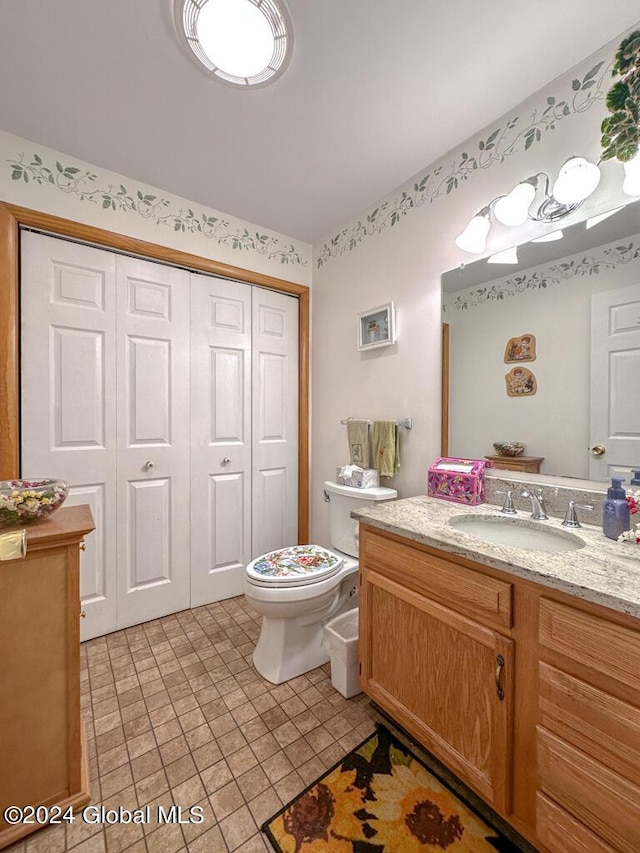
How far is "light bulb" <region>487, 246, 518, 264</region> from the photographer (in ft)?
4.59

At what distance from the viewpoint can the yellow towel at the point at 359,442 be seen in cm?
197

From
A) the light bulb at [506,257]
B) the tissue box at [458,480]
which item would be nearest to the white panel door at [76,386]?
the tissue box at [458,480]

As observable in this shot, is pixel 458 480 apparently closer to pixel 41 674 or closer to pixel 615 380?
pixel 615 380

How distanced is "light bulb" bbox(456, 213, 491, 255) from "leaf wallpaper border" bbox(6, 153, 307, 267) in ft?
4.15

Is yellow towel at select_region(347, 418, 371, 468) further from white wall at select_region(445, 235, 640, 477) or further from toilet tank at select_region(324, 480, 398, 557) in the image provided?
white wall at select_region(445, 235, 640, 477)

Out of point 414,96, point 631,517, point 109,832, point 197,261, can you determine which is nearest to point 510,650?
point 631,517

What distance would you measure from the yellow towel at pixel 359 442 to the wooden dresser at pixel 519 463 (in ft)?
2.15

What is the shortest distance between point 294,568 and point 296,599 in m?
0.14

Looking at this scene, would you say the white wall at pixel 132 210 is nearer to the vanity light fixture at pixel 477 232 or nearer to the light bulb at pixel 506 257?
the vanity light fixture at pixel 477 232

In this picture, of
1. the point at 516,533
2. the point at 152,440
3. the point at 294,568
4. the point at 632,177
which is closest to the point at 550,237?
the point at 632,177

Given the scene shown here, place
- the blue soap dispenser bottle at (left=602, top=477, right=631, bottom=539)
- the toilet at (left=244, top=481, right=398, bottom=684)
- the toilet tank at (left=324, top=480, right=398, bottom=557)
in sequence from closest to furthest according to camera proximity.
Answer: the blue soap dispenser bottle at (left=602, top=477, right=631, bottom=539), the toilet at (left=244, top=481, right=398, bottom=684), the toilet tank at (left=324, top=480, right=398, bottom=557)

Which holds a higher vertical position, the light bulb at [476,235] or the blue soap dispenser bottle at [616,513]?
the light bulb at [476,235]

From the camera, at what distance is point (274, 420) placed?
2391 mm

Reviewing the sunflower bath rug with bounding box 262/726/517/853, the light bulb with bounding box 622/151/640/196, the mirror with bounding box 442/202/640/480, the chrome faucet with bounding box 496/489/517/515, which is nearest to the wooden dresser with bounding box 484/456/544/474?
the mirror with bounding box 442/202/640/480
